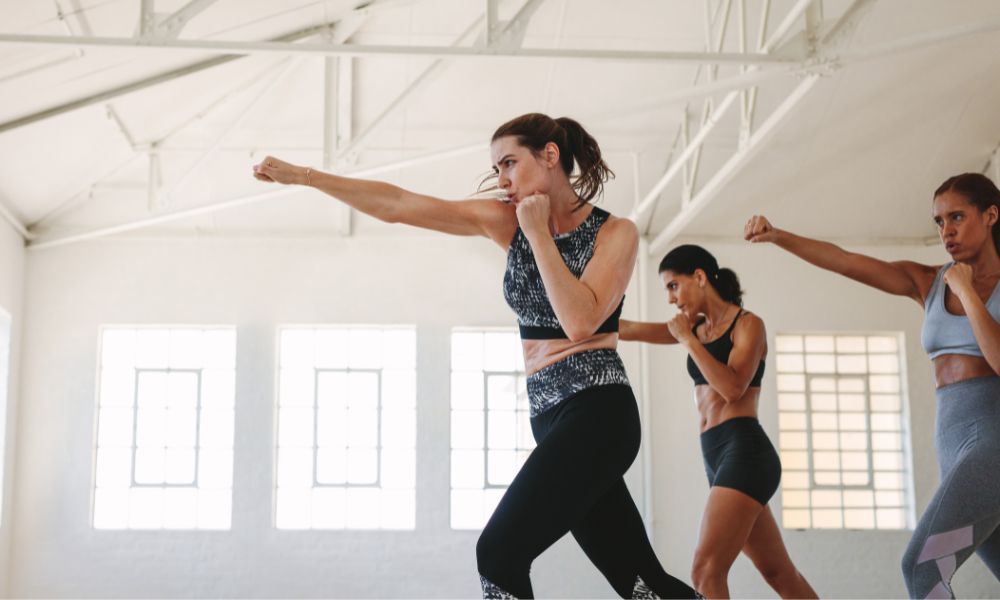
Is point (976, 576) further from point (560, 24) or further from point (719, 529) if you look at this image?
point (719, 529)

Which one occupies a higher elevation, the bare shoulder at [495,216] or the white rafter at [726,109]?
the white rafter at [726,109]

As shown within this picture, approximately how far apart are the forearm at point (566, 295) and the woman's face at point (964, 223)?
116 centimetres

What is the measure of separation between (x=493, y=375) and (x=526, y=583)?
788cm

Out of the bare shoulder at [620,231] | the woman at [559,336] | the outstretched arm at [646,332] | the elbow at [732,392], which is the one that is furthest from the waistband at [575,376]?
the outstretched arm at [646,332]

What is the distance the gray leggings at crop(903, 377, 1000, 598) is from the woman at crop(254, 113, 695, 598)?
0.65 metres

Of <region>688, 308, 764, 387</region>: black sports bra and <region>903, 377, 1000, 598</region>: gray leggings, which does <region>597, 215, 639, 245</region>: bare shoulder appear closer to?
<region>903, 377, 1000, 598</region>: gray leggings

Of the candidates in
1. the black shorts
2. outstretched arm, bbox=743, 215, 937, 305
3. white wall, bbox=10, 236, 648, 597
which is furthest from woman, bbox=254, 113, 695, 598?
white wall, bbox=10, 236, 648, 597

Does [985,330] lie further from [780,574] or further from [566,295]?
[780,574]

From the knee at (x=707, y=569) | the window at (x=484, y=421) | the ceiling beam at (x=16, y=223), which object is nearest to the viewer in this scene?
the knee at (x=707, y=569)

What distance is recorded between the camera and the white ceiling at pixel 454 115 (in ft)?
24.5

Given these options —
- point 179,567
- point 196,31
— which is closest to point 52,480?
point 179,567

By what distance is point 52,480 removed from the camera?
960cm

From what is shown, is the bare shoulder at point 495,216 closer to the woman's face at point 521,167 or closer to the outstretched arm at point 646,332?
the woman's face at point 521,167

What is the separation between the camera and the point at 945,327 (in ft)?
9.25
